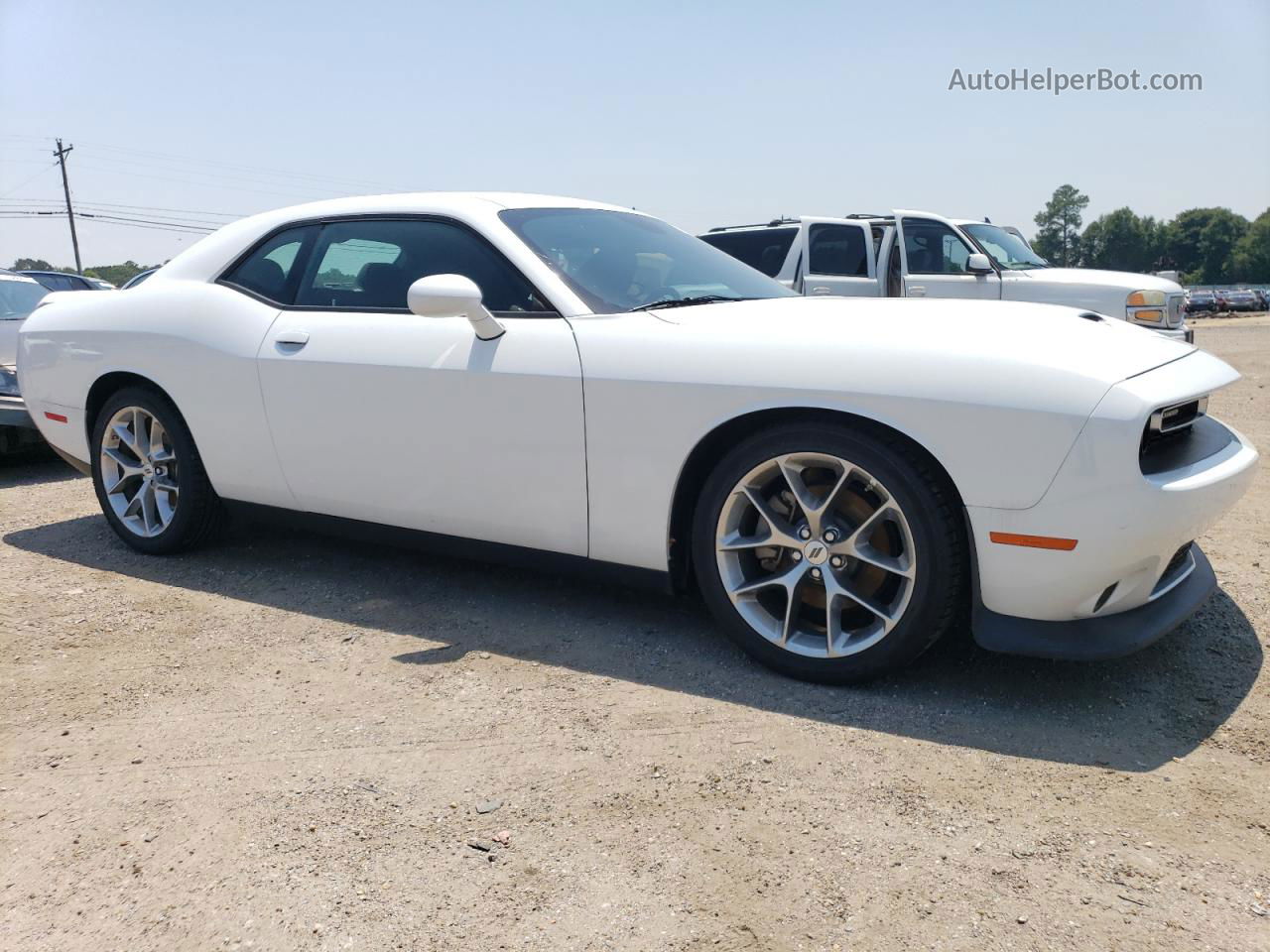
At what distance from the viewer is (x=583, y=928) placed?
1.89 m

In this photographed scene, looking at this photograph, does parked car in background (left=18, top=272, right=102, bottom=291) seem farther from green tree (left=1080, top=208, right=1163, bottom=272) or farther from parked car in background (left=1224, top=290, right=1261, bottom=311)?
green tree (left=1080, top=208, right=1163, bottom=272)

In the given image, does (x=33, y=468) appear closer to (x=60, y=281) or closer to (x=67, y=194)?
(x=60, y=281)

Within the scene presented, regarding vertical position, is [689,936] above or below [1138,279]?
below

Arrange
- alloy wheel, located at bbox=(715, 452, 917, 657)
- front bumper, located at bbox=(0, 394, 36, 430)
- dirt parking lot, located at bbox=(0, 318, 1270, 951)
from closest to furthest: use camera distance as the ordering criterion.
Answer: dirt parking lot, located at bbox=(0, 318, 1270, 951) → alloy wheel, located at bbox=(715, 452, 917, 657) → front bumper, located at bbox=(0, 394, 36, 430)

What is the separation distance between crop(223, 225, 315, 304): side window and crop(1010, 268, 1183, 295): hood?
7655mm

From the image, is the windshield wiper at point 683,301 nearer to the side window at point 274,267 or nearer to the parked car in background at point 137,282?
the side window at point 274,267

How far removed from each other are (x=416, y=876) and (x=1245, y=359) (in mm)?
15514

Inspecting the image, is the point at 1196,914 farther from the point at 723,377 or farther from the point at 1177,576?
the point at 723,377

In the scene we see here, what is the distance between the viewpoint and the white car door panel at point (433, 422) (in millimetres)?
3217

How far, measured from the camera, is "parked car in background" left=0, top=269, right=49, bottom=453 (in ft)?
21.1

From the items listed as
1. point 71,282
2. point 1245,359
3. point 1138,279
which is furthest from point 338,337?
point 1245,359

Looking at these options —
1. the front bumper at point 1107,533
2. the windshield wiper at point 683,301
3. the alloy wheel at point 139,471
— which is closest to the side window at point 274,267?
the alloy wheel at point 139,471

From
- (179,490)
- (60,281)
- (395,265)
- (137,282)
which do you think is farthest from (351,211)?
(60,281)

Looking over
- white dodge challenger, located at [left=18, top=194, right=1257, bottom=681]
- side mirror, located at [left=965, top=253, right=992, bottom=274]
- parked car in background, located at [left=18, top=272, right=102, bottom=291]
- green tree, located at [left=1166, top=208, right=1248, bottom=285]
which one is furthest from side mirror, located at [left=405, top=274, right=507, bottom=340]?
green tree, located at [left=1166, top=208, right=1248, bottom=285]
